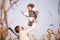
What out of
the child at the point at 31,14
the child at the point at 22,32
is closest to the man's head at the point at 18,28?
the child at the point at 22,32

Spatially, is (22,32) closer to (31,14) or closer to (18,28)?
(18,28)

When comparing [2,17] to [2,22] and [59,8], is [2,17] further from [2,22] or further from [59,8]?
[59,8]

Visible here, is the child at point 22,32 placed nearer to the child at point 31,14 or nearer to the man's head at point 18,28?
the man's head at point 18,28

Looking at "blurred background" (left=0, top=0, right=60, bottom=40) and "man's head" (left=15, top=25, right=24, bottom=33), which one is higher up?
"blurred background" (left=0, top=0, right=60, bottom=40)

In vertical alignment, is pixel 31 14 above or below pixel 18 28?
above

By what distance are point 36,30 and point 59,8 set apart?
0.47m

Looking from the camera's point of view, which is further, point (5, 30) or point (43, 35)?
point (43, 35)

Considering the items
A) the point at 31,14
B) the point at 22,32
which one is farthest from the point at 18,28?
the point at 31,14

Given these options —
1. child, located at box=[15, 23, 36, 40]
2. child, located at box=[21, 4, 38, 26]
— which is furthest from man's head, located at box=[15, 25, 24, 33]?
child, located at box=[21, 4, 38, 26]

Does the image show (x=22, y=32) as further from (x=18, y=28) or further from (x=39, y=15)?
(x=39, y=15)

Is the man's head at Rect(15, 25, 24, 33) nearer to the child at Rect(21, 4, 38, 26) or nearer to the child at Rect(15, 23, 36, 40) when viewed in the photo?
the child at Rect(15, 23, 36, 40)

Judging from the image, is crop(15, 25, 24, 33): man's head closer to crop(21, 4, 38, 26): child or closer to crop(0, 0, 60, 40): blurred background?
crop(0, 0, 60, 40): blurred background

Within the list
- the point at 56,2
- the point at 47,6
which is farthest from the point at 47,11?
the point at 56,2

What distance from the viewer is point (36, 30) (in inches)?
65.8
